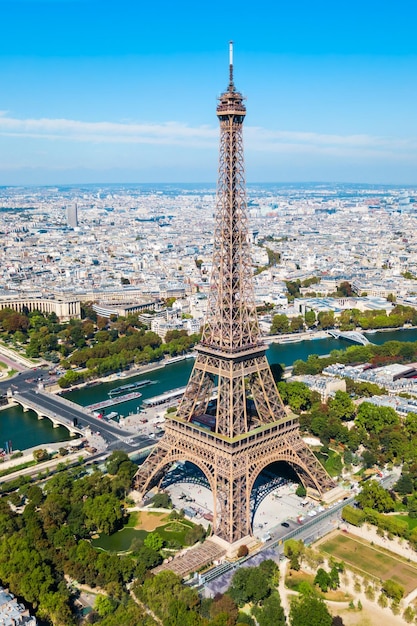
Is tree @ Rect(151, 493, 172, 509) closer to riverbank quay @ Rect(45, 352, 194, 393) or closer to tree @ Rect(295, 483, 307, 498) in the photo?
tree @ Rect(295, 483, 307, 498)

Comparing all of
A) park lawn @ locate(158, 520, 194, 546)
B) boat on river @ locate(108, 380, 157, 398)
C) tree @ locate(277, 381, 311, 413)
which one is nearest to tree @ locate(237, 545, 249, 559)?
park lawn @ locate(158, 520, 194, 546)

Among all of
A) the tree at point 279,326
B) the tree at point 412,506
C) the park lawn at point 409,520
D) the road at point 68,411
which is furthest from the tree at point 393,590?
the tree at point 279,326

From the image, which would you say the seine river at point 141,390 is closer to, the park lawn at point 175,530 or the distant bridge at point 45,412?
the distant bridge at point 45,412

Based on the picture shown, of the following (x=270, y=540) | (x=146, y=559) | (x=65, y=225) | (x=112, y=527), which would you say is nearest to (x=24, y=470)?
(x=112, y=527)

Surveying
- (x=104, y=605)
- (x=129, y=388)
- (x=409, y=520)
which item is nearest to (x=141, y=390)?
(x=129, y=388)

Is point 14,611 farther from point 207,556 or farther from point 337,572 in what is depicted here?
Answer: point 337,572

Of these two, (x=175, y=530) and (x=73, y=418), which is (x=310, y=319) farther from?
(x=175, y=530)
